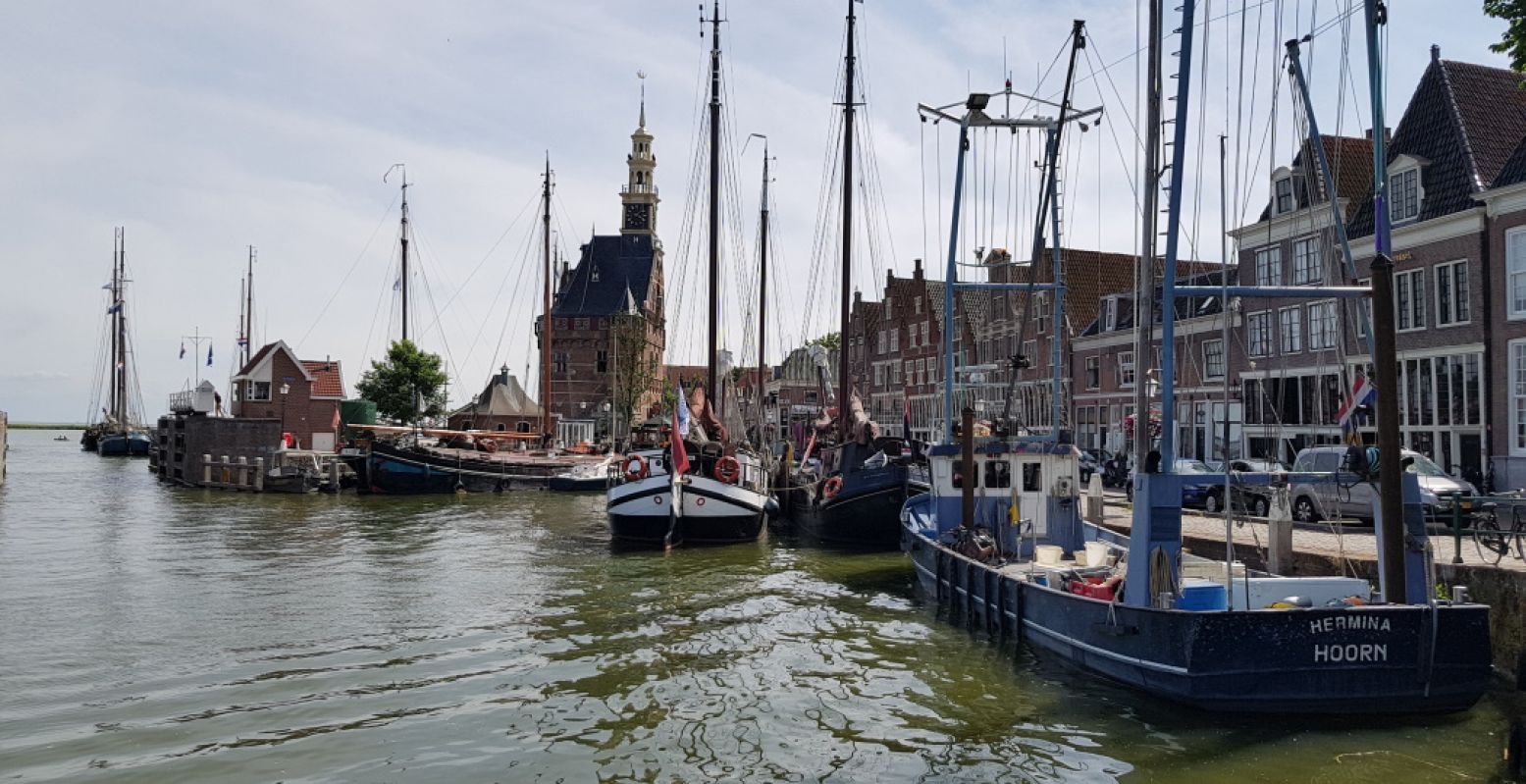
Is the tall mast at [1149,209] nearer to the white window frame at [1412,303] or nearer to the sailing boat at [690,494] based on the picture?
the sailing boat at [690,494]

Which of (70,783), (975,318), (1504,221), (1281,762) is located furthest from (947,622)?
(975,318)

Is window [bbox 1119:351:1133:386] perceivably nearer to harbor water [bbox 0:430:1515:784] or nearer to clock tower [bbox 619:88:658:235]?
harbor water [bbox 0:430:1515:784]

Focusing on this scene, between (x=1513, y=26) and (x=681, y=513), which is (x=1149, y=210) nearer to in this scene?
(x=1513, y=26)

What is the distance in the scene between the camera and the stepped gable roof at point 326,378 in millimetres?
68812

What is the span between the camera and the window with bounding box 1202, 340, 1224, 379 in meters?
40.8

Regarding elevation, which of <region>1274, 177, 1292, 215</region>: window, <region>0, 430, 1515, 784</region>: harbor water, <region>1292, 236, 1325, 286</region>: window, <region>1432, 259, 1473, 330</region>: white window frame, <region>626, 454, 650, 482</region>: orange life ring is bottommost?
<region>0, 430, 1515, 784</region>: harbor water

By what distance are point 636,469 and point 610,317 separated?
214ft

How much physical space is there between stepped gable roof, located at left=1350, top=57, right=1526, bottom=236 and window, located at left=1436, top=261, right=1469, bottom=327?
1613 millimetres

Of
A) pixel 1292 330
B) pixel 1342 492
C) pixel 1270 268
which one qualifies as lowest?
pixel 1342 492

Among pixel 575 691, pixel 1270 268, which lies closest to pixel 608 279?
pixel 1270 268

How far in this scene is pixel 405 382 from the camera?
70.7 metres

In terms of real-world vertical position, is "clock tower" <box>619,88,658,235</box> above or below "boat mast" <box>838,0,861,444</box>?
above

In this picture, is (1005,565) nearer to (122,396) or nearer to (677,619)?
(677,619)

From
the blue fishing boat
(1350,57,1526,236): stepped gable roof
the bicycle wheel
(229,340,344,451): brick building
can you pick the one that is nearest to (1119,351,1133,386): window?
(1350,57,1526,236): stepped gable roof
